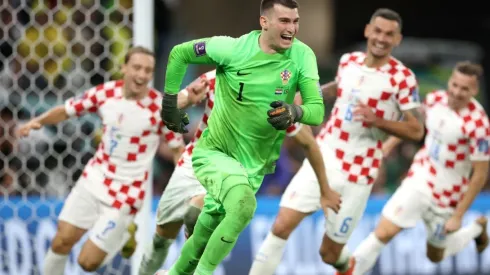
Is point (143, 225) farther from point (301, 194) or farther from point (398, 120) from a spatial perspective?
point (398, 120)

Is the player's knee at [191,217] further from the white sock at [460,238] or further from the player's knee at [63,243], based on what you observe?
the white sock at [460,238]

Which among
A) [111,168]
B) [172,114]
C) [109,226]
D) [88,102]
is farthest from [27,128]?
[172,114]

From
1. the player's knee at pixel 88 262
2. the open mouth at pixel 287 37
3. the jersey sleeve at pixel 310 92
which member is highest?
the open mouth at pixel 287 37

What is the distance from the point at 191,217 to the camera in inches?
285

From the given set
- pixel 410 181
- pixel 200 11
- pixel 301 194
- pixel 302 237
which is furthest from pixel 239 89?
pixel 200 11

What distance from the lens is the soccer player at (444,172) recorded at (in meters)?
8.55

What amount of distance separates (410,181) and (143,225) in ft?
6.75

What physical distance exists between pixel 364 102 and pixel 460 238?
5.93 feet

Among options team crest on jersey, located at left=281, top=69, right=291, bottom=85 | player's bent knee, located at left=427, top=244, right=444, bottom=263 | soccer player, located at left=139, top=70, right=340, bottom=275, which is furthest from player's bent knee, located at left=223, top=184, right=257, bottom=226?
player's bent knee, located at left=427, top=244, right=444, bottom=263

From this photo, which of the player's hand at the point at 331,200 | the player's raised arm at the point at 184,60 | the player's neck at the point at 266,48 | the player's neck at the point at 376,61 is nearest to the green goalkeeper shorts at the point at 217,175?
the player's raised arm at the point at 184,60

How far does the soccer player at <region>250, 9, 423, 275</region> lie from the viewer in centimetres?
780

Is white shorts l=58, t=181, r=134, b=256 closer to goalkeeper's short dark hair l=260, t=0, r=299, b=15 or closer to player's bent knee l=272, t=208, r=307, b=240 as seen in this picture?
player's bent knee l=272, t=208, r=307, b=240

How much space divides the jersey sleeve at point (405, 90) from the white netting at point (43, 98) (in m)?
2.64

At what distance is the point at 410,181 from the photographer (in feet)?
29.0
